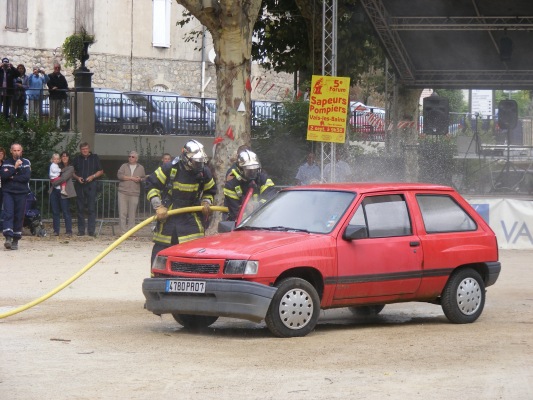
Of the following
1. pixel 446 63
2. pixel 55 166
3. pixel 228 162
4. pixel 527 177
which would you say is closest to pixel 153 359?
pixel 228 162

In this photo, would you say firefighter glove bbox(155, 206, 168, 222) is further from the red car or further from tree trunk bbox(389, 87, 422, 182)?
tree trunk bbox(389, 87, 422, 182)

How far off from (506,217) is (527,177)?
9099 millimetres

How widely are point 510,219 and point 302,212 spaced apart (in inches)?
420

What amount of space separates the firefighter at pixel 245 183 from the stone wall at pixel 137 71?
113ft

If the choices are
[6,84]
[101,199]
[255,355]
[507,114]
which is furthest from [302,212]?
[507,114]

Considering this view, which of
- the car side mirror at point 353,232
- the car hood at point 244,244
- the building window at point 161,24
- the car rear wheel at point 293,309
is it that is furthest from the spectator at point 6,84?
the building window at point 161,24

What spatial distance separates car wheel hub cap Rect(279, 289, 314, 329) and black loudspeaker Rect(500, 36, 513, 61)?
16.4 metres

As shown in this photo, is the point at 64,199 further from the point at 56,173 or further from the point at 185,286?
the point at 185,286

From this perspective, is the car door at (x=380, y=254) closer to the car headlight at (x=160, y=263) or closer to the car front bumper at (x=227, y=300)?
the car front bumper at (x=227, y=300)

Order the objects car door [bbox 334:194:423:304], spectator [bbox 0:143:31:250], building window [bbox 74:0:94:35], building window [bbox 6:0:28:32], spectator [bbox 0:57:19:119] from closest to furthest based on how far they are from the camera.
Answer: car door [bbox 334:194:423:304] < spectator [bbox 0:143:31:250] < spectator [bbox 0:57:19:119] < building window [bbox 6:0:28:32] < building window [bbox 74:0:94:35]

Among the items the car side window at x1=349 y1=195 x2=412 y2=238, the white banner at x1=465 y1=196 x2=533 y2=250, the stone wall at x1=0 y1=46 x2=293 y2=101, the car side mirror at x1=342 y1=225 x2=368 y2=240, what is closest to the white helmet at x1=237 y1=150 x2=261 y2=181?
the car side window at x1=349 y1=195 x2=412 y2=238

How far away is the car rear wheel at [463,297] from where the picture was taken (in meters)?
11.7

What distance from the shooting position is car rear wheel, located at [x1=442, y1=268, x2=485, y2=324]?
1170cm

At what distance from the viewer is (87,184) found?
23.1 metres
